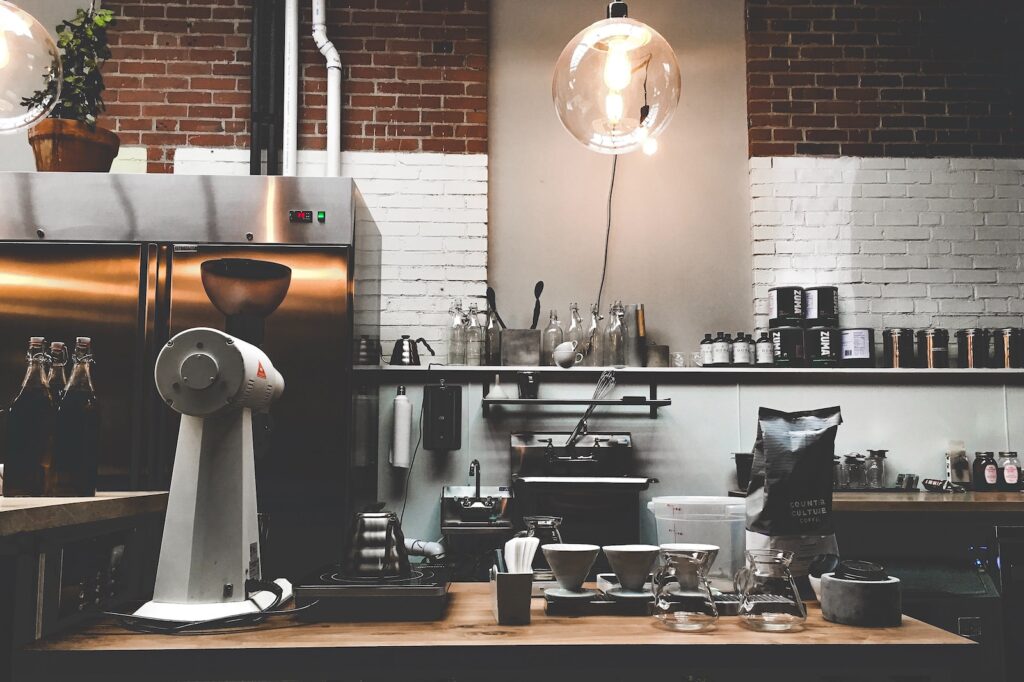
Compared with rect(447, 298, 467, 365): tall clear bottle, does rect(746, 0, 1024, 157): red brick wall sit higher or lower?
higher

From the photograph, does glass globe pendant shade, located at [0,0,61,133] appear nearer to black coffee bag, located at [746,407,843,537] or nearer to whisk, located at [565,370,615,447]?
black coffee bag, located at [746,407,843,537]

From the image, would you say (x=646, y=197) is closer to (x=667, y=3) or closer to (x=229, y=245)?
(x=667, y=3)

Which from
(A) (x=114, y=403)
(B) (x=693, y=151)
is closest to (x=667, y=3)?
(B) (x=693, y=151)

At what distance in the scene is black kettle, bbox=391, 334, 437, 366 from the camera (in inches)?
149

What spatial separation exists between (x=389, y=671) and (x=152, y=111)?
348cm

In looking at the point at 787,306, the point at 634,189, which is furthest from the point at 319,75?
the point at 787,306

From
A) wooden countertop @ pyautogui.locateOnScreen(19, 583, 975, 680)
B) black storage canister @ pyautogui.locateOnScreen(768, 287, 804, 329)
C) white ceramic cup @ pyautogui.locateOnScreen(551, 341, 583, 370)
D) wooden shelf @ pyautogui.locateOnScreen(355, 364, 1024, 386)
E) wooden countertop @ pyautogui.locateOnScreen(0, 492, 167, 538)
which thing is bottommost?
wooden countertop @ pyautogui.locateOnScreen(19, 583, 975, 680)

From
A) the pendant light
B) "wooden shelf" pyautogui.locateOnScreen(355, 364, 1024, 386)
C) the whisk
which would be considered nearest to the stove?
the pendant light

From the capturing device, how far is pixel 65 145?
323 centimetres

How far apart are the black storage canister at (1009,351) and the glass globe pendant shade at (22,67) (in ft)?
12.8

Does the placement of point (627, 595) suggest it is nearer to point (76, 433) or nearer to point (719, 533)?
point (719, 533)

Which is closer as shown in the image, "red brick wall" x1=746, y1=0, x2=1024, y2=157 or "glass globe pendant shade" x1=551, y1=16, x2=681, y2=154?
"glass globe pendant shade" x1=551, y1=16, x2=681, y2=154

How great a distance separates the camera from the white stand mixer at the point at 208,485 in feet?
5.15

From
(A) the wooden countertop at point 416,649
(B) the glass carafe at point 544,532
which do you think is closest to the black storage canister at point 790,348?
(B) the glass carafe at point 544,532
